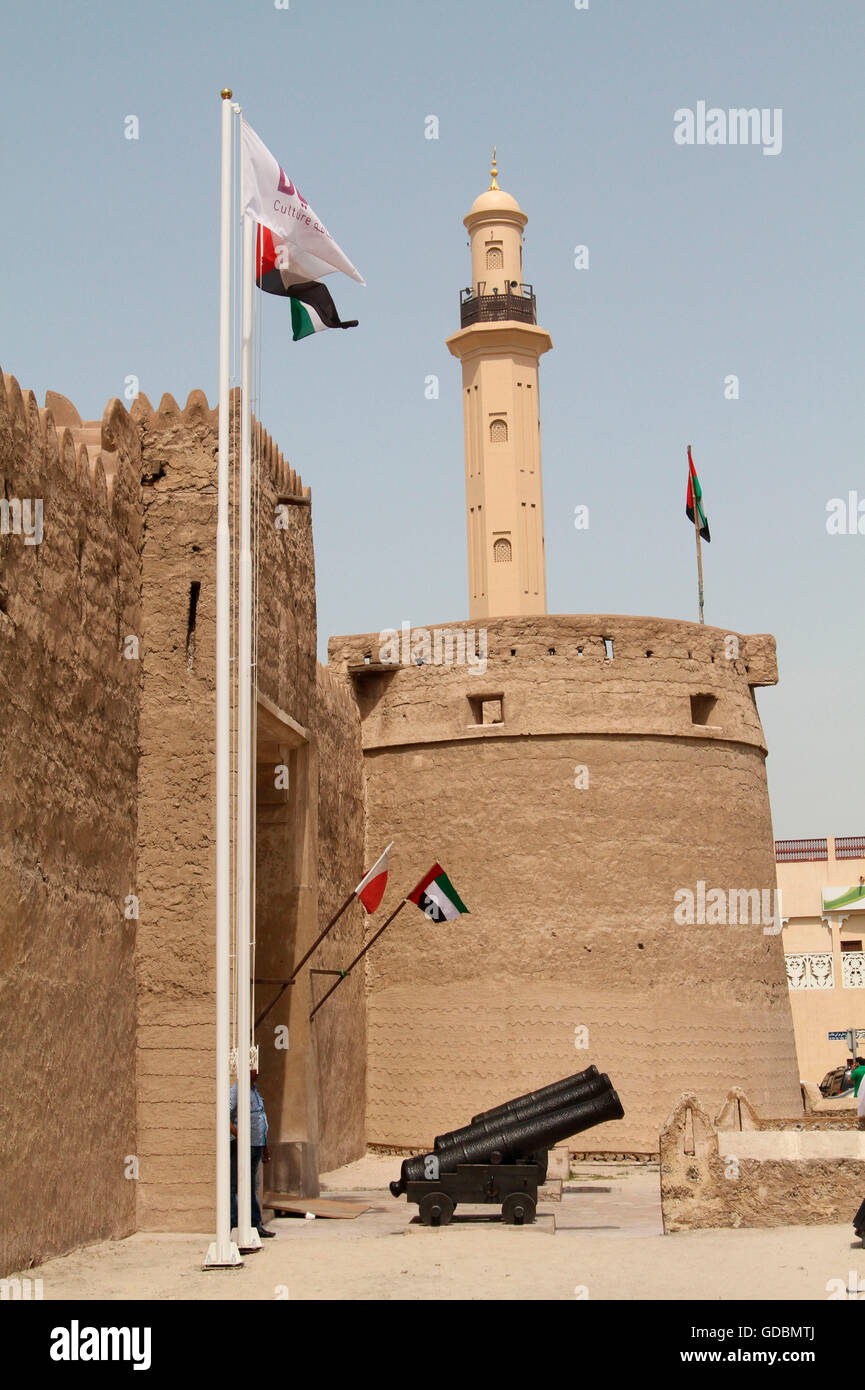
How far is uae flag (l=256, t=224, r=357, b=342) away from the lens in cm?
1192

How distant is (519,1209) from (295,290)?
7.02 metres

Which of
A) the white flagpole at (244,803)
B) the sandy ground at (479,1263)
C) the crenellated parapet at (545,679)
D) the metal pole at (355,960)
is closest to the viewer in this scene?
the sandy ground at (479,1263)

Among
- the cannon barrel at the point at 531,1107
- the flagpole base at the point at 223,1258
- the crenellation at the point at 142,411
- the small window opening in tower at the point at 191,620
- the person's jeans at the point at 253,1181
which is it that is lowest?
the flagpole base at the point at 223,1258

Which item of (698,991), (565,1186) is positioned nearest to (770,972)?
(698,991)

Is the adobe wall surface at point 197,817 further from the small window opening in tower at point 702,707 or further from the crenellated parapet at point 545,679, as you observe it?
the small window opening in tower at point 702,707

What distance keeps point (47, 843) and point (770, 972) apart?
1171 cm

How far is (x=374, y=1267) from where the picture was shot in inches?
413

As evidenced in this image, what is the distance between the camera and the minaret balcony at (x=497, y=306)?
142 ft

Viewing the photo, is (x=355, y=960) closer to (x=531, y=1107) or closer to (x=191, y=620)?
(x=531, y=1107)

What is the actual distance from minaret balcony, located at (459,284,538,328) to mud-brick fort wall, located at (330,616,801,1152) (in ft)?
81.0

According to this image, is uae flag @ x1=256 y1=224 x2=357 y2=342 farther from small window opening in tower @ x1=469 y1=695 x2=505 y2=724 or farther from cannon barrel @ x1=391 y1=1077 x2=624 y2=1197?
small window opening in tower @ x1=469 y1=695 x2=505 y2=724

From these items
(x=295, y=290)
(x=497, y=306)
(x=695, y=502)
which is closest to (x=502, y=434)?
(x=497, y=306)

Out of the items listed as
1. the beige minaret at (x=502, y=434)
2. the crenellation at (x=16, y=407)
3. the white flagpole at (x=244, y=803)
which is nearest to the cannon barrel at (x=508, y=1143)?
the white flagpole at (x=244, y=803)

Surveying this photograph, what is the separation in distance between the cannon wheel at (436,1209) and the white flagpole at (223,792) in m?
2.35
